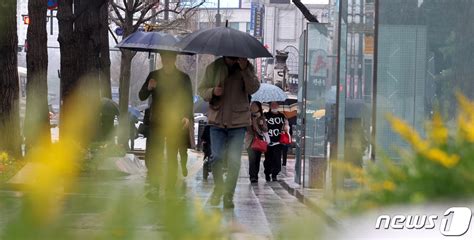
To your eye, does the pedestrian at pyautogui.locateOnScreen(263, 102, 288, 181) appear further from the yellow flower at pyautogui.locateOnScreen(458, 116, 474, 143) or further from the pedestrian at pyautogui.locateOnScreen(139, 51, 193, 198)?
the yellow flower at pyautogui.locateOnScreen(458, 116, 474, 143)

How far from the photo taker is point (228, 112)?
31.9 ft

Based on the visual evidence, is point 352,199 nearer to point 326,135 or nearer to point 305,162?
point 326,135

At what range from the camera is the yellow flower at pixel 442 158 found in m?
2.61

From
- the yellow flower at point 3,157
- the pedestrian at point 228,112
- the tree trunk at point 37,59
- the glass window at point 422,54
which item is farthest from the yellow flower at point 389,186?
the tree trunk at point 37,59

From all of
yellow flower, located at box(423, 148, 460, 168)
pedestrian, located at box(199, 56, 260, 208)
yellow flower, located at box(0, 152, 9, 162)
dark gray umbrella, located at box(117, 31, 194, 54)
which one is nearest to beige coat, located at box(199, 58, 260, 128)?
pedestrian, located at box(199, 56, 260, 208)

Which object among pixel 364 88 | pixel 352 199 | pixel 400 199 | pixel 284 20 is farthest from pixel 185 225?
pixel 284 20

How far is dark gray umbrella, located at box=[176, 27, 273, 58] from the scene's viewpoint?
10.4 metres

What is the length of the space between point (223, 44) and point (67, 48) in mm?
8054

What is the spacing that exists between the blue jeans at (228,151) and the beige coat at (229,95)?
10 centimetres

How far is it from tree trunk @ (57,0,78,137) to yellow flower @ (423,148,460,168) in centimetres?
1574

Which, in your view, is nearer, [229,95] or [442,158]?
[442,158]

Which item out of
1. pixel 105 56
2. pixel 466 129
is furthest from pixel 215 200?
pixel 105 56

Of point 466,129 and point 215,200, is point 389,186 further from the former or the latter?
point 215,200

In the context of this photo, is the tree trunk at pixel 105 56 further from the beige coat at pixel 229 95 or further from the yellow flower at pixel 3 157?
the beige coat at pixel 229 95
